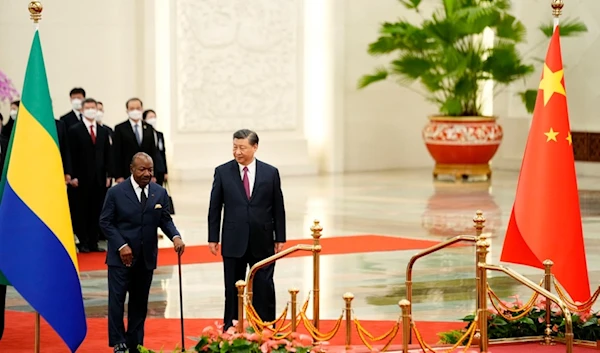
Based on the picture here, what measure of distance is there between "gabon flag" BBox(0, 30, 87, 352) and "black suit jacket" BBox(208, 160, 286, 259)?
132 centimetres

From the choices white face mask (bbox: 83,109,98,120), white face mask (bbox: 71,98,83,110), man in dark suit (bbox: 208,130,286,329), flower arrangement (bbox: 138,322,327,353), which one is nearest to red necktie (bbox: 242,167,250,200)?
man in dark suit (bbox: 208,130,286,329)

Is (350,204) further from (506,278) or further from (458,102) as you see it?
(506,278)

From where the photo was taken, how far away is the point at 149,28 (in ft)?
74.9

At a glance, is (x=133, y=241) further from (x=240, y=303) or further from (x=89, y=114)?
(x=89, y=114)

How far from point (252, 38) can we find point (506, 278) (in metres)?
12.5

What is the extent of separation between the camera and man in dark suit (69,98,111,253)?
14.8 metres

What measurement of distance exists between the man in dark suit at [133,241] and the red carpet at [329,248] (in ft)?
14.9

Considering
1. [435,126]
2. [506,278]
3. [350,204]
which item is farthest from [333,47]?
[506,278]

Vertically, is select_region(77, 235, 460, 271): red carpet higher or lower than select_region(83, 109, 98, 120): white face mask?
lower

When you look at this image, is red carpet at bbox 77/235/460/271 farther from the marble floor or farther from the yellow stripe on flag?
the yellow stripe on flag

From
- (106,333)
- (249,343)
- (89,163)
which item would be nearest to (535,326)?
(249,343)

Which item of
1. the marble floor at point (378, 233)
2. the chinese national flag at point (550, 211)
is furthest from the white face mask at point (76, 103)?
the chinese national flag at point (550, 211)

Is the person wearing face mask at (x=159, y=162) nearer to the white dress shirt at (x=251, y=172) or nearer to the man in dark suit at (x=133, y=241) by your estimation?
the white dress shirt at (x=251, y=172)

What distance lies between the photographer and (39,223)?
320 inches
